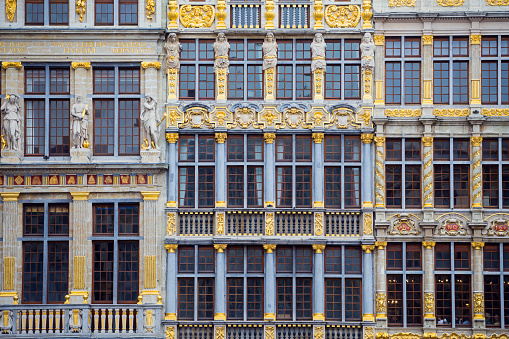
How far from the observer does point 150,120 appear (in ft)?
81.9

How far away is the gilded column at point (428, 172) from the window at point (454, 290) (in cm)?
184

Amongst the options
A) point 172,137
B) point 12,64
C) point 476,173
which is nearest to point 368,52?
point 476,173

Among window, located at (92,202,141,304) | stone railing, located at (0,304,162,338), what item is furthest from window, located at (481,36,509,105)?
stone railing, located at (0,304,162,338)

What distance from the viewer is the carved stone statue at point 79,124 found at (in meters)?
25.0

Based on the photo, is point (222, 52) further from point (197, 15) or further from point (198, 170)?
point (198, 170)

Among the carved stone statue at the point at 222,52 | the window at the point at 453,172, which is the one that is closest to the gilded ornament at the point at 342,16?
the carved stone statue at the point at 222,52

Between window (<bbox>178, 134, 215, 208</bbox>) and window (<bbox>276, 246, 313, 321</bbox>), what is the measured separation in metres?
3.36

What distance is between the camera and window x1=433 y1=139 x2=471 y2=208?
25.3 meters

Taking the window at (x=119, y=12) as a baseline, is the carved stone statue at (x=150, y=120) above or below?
below

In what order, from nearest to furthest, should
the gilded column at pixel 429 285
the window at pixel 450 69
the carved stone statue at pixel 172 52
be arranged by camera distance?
the gilded column at pixel 429 285 < the carved stone statue at pixel 172 52 < the window at pixel 450 69

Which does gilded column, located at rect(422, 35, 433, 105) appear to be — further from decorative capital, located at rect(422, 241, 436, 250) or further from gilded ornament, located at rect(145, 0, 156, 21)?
gilded ornament, located at rect(145, 0, 156, 21)

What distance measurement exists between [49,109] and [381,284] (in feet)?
45.4

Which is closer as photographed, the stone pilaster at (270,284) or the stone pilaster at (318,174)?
the stone pilaster at (270,284)

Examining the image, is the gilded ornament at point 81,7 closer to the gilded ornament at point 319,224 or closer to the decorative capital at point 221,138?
the decorative capital at point 221,138
